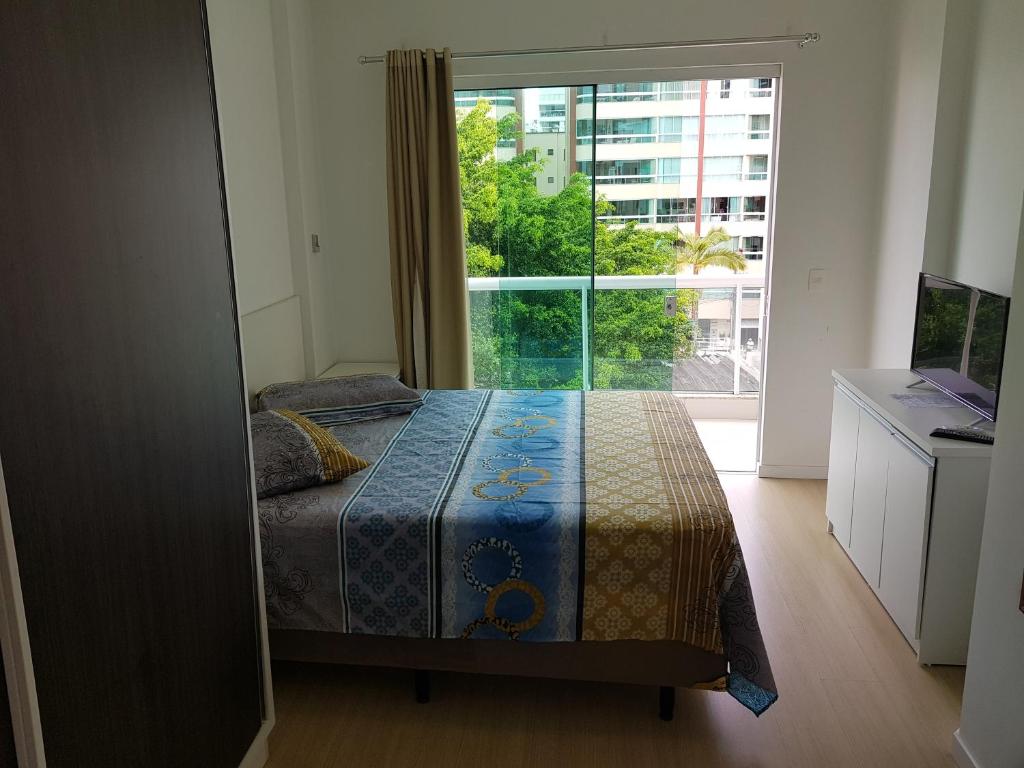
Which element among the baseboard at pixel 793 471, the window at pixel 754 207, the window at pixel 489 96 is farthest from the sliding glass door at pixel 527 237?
the window at pixel 754 207

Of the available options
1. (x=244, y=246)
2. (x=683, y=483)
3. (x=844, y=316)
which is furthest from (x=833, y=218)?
(x=244, y=246)

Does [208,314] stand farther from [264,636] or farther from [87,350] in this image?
[264,636]

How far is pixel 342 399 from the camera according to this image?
3.66 m

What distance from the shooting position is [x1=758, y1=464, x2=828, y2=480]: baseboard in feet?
15.3

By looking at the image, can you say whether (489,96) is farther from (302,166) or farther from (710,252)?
(710,252)

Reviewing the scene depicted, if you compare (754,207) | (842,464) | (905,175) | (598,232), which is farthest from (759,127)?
(842,464)

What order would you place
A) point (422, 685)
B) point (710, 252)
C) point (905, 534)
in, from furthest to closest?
1. point (710, 252)
2. point (905, 534)
3. point (422, 685)

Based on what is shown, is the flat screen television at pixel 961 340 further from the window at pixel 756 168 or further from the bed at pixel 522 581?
the window at pixel 756 168

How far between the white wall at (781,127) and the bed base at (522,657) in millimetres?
2410

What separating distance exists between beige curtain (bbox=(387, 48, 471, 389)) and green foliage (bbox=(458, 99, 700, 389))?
200 millimetres

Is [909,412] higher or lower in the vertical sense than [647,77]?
lower

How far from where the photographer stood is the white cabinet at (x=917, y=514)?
2.69 meters

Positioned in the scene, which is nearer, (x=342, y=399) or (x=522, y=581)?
(x=522, y=581)

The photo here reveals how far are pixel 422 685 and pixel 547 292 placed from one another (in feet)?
8.72
